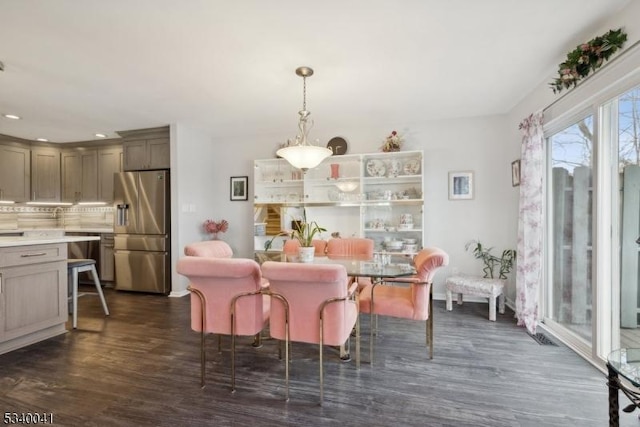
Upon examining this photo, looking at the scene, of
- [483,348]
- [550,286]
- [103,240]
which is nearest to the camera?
[483,348]

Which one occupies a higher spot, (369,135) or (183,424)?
(369,135)

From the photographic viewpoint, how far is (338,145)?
4672mm

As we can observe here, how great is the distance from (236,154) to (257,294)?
3.74 m

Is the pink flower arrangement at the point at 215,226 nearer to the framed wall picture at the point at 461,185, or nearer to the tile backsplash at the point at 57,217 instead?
the tile backsplash at the point at 57,217

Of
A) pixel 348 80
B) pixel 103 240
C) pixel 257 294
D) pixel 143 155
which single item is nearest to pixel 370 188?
pixel 348 80

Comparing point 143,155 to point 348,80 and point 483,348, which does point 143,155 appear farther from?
point 483,348

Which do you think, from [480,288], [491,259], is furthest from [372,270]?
[491,259]

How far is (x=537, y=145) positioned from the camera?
300cm

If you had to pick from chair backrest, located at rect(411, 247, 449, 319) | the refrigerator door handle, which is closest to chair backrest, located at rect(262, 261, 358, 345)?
chair backrest, located at rect(411, 247, 449, 319)

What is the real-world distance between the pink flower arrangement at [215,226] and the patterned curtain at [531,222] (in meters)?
4.18

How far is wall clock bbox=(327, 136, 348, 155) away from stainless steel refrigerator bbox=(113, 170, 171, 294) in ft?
8.50

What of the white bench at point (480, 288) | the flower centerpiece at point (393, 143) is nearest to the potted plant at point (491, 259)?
the white bench at point (480, 288)

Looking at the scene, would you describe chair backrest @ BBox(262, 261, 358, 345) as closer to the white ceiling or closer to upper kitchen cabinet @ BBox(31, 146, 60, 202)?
the white ceiling

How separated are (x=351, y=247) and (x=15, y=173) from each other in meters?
5.89
